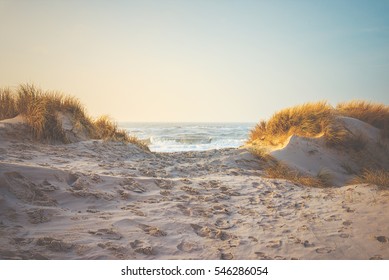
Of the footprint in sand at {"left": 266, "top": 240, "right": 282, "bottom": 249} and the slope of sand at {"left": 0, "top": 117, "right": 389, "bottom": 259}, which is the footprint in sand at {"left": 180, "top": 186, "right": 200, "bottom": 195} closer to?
the slope of sand at {"left": 0, "top": 117, "right": 389, "bottom": 259}

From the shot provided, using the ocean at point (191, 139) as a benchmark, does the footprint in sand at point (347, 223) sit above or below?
below

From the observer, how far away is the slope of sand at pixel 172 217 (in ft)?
5.97

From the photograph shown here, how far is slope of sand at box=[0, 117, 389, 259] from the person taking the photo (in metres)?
1.82

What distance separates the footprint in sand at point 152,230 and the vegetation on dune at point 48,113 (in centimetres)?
357

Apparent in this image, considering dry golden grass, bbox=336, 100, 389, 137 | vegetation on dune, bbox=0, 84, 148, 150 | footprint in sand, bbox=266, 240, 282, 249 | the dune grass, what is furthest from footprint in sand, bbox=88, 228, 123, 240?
dry golden grass, bbox=336, 100, 389, 137

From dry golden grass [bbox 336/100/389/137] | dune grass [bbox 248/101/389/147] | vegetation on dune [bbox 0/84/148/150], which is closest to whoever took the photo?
vegetation on dune [bbox 0/84/148/150]

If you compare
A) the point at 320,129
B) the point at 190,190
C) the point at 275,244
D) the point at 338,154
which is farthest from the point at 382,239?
the point at 320,129

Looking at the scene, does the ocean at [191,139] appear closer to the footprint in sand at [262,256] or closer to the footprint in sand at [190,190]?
the footprint in sand at [190,190]

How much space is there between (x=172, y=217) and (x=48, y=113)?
388cm

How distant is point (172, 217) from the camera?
2.43m

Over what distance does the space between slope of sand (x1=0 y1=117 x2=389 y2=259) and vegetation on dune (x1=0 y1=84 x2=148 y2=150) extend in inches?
41.9

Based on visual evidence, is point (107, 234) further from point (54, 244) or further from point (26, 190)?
point (26, 190)

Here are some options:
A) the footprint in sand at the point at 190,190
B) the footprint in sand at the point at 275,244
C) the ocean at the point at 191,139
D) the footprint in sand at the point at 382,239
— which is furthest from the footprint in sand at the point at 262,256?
the ocean at the point at 191,139
